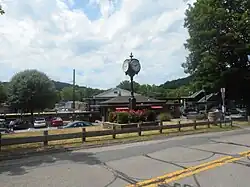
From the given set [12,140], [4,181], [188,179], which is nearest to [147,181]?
[188,179]

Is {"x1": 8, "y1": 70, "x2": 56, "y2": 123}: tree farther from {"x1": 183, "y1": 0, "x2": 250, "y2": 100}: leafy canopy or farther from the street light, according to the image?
the street light

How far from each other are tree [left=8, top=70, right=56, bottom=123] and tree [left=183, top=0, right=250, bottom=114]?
35.6 metres

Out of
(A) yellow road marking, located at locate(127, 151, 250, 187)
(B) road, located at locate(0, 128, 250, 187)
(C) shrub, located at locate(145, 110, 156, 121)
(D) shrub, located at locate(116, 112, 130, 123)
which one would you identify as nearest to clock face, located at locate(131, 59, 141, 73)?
(C) shrub, located at locate(145, 110, 156, 121)

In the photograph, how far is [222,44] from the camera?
109 ft

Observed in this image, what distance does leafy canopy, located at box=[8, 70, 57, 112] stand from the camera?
2313 inches

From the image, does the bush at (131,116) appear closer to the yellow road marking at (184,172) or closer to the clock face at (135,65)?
the clock face at (135,65)

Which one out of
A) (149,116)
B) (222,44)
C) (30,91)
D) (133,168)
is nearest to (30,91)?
(30,91)

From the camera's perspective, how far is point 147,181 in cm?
739

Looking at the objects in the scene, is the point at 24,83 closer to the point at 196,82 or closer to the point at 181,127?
the point at 196,82

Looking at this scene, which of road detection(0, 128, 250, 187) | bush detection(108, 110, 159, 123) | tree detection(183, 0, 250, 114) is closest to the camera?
road detection(0, 128, 250, 187)

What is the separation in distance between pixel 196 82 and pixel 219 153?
24752 mm

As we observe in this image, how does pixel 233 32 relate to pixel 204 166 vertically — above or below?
above

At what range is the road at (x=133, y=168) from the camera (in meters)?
7.39

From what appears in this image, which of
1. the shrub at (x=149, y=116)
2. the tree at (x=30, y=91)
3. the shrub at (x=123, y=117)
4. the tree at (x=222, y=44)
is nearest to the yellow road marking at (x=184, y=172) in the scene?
the shrub at (x=123, y=117)
